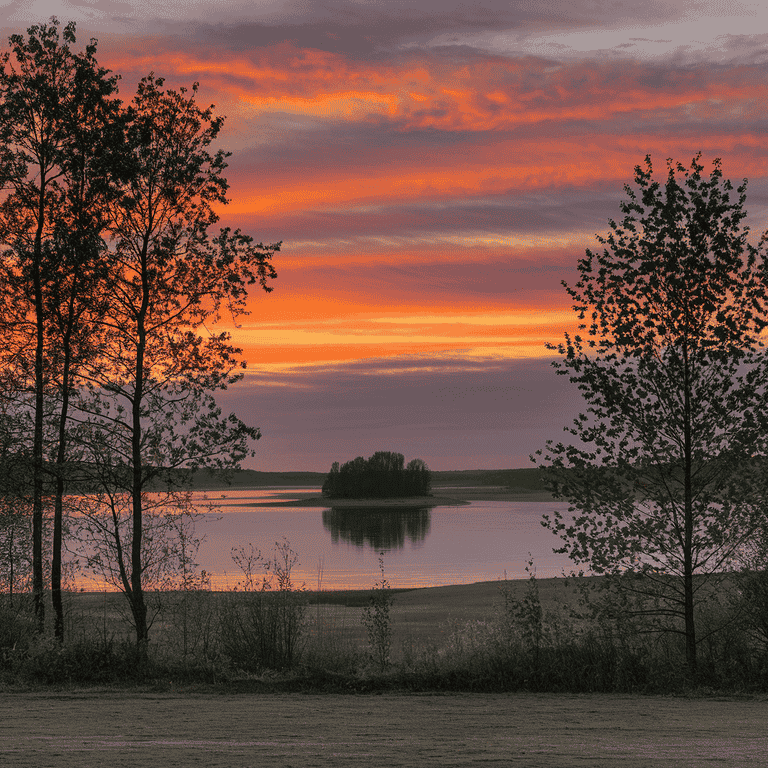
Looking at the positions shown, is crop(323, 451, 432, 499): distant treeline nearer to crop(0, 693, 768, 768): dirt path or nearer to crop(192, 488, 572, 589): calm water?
Result: crop(192, 488, 572, 589): calm water

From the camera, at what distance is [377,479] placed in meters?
135

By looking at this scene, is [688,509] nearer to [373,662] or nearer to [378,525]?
[373,662]

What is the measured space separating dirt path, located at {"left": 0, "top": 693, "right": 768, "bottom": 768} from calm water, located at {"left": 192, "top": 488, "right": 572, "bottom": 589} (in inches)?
316

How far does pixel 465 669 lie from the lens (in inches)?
A: 572

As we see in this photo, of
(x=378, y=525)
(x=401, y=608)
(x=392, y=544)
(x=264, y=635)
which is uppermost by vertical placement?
(x=378, y=525)

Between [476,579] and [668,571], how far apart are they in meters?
24.2

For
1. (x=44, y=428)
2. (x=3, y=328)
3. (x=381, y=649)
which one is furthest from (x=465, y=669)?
(x=3, y=328)

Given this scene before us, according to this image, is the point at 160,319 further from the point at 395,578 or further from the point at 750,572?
the point at 395,578

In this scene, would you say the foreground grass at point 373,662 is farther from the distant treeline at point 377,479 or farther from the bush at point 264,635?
the distant treeline at point 377,479

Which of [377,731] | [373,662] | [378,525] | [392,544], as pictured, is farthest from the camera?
[378,525]

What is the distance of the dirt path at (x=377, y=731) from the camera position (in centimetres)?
849

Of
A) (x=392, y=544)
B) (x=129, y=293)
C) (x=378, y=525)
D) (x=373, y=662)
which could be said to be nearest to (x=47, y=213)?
(x=129, y=293)

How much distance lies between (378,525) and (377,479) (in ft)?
190

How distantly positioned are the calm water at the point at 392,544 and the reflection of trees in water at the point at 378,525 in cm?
7
